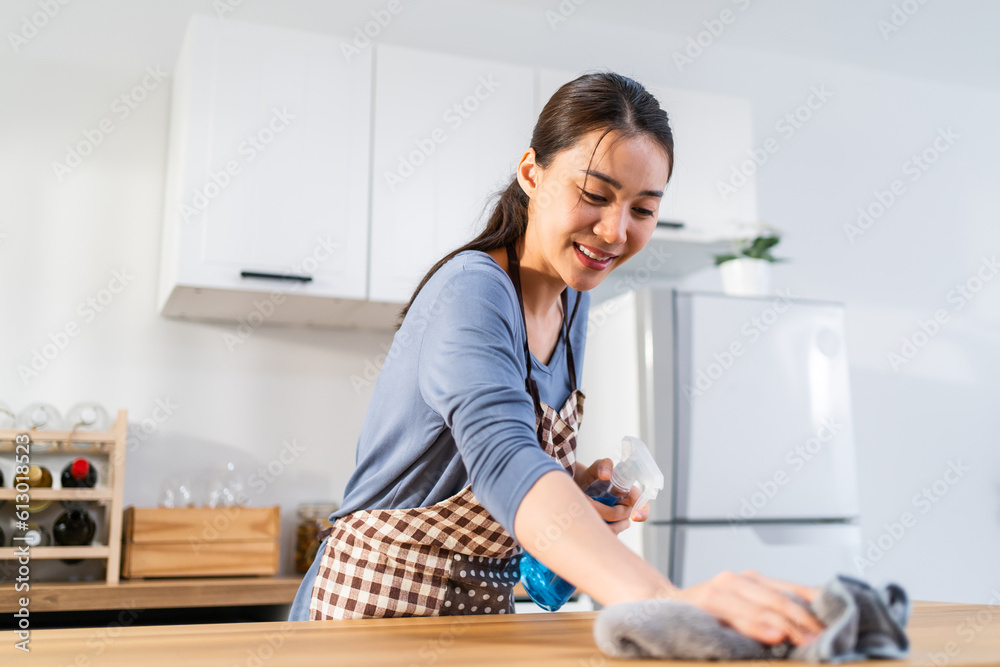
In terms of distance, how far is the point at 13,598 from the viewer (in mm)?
1751

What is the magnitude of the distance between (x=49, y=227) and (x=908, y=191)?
3.17m

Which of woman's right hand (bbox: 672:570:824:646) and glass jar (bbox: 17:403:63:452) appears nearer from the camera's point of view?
woman's right hand (bbox: 672:570:824:646)

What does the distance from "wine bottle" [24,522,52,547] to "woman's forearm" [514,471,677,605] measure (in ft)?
5.78

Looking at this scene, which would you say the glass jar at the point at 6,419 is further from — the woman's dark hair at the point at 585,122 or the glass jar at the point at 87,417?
the woman's dark hair at the point at 585,122

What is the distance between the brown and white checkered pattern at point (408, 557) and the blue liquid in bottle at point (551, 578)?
47mm

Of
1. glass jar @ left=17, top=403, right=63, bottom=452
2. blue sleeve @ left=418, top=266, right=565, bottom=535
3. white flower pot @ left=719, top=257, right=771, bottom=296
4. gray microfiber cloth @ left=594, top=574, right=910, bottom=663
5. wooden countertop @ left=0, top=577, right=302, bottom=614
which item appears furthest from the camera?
white flower pot @ left=719, top=257, right=771, bottom=296

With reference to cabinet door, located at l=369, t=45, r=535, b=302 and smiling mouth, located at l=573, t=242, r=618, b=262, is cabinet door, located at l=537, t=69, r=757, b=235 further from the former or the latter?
smiling mouth, located at l=573, t=242, r=618, b=262

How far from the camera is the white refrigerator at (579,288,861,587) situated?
210 cm

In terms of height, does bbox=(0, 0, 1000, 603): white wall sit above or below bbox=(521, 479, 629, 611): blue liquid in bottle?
above

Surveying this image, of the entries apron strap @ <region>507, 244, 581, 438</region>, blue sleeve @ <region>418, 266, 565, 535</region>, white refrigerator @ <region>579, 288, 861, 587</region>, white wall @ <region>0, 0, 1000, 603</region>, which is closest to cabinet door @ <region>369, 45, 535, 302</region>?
white wall @ <region>0, 0, 1000, 603</region>

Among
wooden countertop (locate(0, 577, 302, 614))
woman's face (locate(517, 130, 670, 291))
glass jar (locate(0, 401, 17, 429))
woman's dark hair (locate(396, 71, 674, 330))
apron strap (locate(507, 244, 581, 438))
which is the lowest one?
wooden countertop (locate(0, 577, 302, 614))

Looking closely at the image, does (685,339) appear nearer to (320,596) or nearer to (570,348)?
(570,348)

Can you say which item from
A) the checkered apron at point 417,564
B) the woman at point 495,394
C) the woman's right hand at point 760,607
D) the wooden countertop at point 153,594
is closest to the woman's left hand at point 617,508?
the woman at point 495,394

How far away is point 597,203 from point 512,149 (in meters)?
1.55
